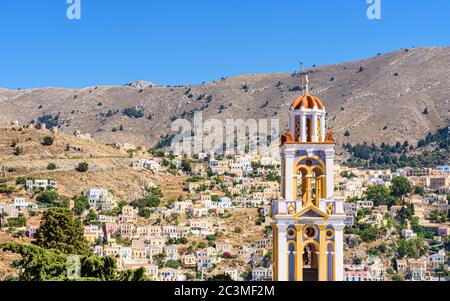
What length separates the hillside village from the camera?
72.5 m

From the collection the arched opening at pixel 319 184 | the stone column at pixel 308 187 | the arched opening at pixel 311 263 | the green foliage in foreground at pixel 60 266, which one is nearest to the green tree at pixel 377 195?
the green foliage in foreground at pixel 60 266

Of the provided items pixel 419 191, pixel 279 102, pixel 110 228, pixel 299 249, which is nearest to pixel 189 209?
pixel 110 228

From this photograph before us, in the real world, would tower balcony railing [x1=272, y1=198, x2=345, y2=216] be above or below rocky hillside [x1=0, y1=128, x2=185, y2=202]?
below

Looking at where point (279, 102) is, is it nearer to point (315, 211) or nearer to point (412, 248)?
point (412, 248)

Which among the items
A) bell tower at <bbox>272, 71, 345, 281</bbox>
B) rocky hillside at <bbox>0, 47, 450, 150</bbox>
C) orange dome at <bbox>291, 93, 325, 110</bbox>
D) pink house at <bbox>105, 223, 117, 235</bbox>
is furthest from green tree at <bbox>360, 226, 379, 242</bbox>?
bell tower at <bbox>272, 71, 345, 281</bbox>

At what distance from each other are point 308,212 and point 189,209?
A: 241 ft

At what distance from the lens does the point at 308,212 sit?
1388 cm

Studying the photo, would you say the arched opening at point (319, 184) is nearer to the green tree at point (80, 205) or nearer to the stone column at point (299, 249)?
the stone column at point (299, 249)

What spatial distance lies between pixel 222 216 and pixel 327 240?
7295 centimetres

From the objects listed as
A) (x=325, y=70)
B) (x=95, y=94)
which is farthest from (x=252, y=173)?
(x=95, y=94)

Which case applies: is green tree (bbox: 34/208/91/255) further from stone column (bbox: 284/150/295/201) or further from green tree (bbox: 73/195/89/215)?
green tree (bbox: 73/195/89/215)

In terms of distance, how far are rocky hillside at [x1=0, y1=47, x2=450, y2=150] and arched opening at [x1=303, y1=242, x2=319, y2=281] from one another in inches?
4600

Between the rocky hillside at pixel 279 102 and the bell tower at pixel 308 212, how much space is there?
117 m

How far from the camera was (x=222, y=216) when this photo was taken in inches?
3415
